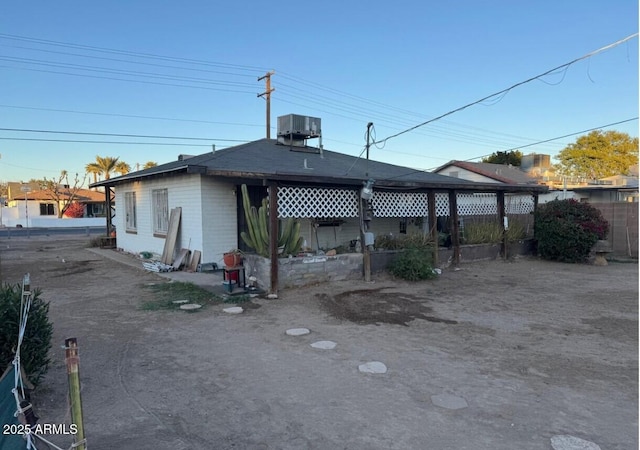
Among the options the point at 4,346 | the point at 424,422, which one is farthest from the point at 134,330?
the point at 424,422

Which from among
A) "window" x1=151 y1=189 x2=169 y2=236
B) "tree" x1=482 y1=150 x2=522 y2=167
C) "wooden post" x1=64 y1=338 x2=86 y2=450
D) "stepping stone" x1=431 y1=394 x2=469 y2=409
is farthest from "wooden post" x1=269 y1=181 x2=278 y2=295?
"tree" x1=482 y1=150 x2=522 y2=167

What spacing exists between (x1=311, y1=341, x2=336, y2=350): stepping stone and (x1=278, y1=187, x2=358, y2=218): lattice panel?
366 cm

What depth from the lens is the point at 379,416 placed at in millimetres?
3246

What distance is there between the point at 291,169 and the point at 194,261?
3.37 metres

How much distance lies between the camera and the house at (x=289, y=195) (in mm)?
8805

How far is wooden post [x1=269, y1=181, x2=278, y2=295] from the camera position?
7824 millimetres

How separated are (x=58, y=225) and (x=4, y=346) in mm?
37651

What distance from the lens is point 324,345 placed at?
5.00 meters

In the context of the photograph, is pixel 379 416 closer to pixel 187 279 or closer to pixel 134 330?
pixel 134 330

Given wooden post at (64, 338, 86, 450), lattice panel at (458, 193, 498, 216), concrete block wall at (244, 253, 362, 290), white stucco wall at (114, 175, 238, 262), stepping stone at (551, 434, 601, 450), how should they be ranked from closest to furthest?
1. wooden post at (64, 338, 86, 450)
2. stepping stone at (551, 434, 601, 450)
3. concrete block wall at (244, 253, 362, 290)
4. white stucco wall at (114, 175, 238, 262)
5. lattice panel at (458, 193, 498, 216)

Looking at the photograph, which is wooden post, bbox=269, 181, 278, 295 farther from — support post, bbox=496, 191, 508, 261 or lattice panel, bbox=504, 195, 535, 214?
lattice panel, bbox=504, 195, 535, 214

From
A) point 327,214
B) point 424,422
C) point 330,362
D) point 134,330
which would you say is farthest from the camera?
point 327,214

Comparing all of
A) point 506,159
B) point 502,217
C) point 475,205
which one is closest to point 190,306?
point 475,205

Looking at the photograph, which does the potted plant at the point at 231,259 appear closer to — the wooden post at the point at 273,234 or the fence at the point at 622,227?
the wooden post at the point at 273,234
